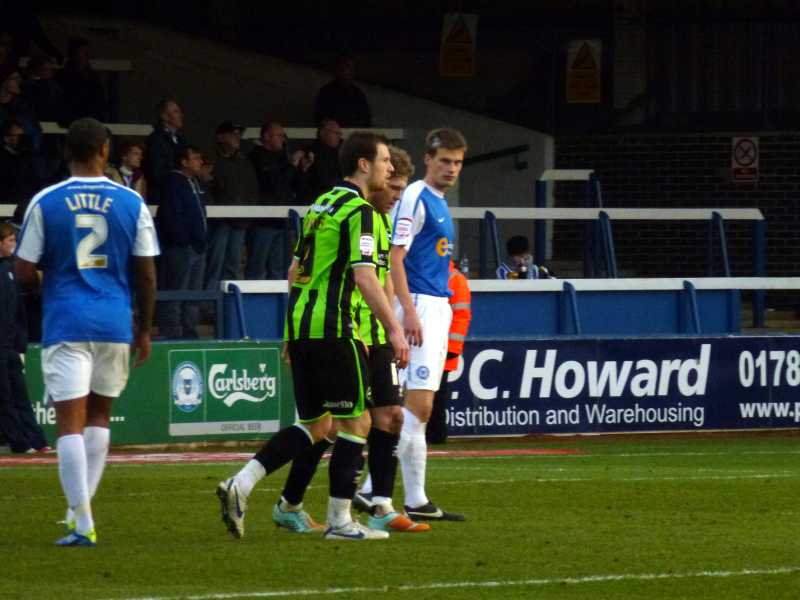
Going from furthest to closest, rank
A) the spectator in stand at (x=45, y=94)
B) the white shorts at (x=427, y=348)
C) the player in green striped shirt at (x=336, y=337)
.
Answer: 1. the spectator in stand at (x=45, y=94)
2. the white shorts at (x=427, y=348)
3. the player in green striped shirt at (x=336, y=337)

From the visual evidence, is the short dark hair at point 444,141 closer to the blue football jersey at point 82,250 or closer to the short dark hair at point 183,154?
the blue football jersey at point 82,250

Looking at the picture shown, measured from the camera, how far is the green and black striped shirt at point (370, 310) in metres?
9.01

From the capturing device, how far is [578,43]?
81.7 ft

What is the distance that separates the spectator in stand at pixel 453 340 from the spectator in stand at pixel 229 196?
2.61 m

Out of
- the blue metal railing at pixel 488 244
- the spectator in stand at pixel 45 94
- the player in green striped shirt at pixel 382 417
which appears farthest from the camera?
the blue metal railing at pixel 488 244

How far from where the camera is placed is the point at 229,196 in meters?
19.6

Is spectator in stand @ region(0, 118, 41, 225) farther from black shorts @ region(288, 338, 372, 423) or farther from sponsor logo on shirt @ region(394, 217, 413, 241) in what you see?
black shorts @ region(288, 338, 372, 423)

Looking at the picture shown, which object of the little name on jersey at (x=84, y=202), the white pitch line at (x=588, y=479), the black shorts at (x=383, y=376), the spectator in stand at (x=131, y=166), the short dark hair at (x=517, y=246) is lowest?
the white pitch line at (x=588, y=479)

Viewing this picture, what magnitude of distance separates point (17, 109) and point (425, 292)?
947cm

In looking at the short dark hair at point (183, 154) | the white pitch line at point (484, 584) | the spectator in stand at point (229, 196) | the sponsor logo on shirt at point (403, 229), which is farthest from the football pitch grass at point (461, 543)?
the spectator in stand at point (229, 196)

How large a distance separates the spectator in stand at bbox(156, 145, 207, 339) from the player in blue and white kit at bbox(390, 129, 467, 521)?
304 inches

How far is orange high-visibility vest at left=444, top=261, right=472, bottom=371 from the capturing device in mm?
13828

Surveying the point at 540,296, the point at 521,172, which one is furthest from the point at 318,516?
the point at 521,172

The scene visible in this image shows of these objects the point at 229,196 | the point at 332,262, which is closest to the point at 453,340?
the point at 332,262
